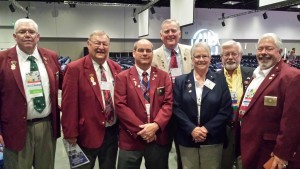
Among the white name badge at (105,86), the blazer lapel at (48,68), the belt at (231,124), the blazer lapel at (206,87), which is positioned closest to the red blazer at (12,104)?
the blazer lapel at (48,68)

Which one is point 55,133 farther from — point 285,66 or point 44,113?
point 285,66

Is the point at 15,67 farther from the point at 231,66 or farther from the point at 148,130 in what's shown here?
the point at 231,66

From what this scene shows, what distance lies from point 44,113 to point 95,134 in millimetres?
473

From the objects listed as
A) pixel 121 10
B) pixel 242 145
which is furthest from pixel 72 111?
pixel 121 10

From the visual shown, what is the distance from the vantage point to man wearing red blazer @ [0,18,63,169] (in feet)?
7.12

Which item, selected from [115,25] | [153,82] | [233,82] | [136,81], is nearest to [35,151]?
[136,81]

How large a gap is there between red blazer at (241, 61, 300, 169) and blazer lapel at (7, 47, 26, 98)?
1.76 meters

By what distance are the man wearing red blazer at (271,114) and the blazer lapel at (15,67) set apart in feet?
5.75

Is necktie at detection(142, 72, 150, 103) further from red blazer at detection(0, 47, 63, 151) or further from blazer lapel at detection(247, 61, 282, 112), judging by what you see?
red blazer at detection(0, 47, 63, 151)

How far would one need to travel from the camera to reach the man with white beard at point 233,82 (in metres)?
2.41

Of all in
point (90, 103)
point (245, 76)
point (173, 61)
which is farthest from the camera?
point (173, 61)

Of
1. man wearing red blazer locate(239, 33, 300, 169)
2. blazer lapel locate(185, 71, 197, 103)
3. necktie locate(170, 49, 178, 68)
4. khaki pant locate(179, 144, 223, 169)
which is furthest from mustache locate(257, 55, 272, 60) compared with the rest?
necktie locate(170, 49, 178, 68)

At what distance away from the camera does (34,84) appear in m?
2.25

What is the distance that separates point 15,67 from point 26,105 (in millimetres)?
320
